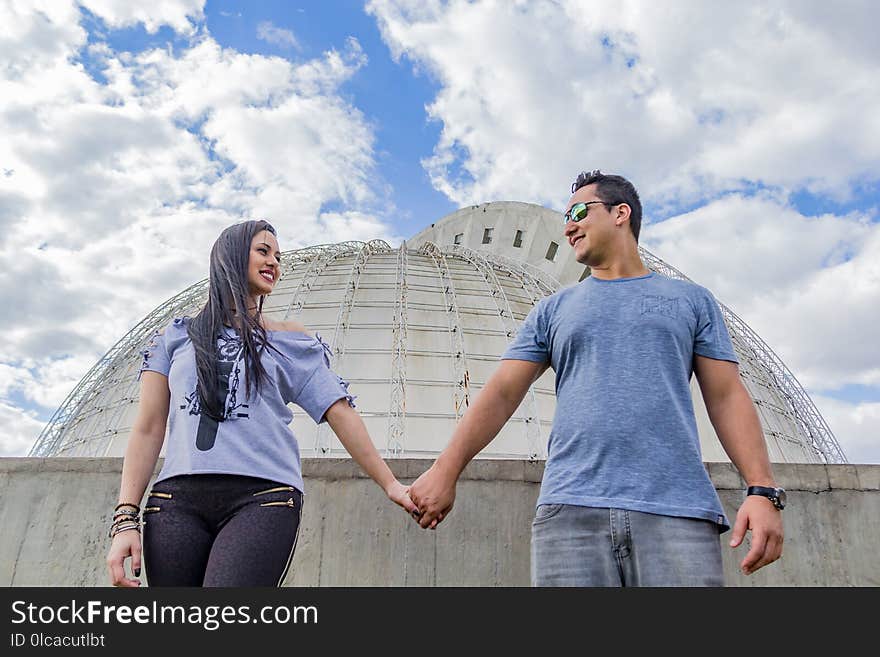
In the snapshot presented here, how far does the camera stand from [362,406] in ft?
60.0

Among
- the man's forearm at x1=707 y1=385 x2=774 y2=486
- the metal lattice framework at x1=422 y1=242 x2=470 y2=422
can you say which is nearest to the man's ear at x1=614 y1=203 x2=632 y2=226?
the man's forearm at x1=707 y1=385 x2=774 y2=486

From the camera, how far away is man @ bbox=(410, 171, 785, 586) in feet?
7.44

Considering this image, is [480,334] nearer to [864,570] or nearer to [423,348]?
[423,348]

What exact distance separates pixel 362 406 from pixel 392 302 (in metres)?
4.06

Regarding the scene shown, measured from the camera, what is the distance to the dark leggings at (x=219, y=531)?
2184 mm

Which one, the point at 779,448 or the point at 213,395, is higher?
the point at 779,448

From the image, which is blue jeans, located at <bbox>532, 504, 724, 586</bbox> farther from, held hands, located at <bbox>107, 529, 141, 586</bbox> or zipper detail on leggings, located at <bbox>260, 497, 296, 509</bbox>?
held hands, located at <bbox>107, 529, 141, 586</bbox>

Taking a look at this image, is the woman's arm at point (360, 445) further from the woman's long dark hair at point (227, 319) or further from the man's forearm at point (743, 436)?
the man's forearm at point (743, 436)

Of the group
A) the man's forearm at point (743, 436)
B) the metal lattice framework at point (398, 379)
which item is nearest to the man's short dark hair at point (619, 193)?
the man's forearm at point (743, 436)

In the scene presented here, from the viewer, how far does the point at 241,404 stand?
2502 mm

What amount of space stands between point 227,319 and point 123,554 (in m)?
0.86

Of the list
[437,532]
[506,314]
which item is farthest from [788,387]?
[437,532]

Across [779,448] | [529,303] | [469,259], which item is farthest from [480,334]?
[779,448]

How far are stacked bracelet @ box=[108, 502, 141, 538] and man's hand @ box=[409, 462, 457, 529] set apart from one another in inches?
38.4
